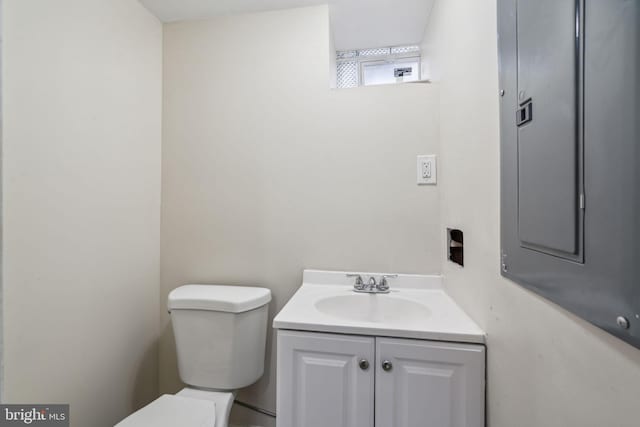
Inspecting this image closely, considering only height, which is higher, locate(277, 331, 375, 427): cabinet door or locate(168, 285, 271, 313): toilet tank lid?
locate(168, 285, 271, 313): toilet tank lid

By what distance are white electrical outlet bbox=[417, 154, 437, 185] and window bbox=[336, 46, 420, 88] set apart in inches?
23.8

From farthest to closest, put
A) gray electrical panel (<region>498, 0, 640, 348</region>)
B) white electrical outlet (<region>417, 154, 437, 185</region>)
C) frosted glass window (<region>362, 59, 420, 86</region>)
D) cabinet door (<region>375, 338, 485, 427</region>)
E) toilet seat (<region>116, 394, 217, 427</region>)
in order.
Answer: frosted glass window (<region>362, 59, 420, 86</region>) < white electrical outlet (<region>417, 154, 437, 185</region>) < toilet seat (<region>116, 394, 217, 427</region>) < cabinet door (<region>375, 338, 485, 427</region>) < gray electrical panel (<region>498, 0, 640, 348</region>)

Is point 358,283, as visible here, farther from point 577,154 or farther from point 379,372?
point 577,154

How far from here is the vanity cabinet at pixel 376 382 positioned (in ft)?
2.67

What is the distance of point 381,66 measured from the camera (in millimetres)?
1640

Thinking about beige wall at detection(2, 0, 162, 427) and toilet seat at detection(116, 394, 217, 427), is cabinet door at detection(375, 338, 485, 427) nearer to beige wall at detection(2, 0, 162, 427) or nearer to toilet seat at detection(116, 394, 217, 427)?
toilet seat at detection(116, 394, 217, 427)

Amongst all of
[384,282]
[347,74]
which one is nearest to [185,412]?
[384,282]

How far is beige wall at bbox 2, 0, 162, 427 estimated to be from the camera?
873 millimetres

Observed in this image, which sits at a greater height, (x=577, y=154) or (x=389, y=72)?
(x=389, y=72)

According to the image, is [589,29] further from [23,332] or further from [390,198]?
[23,332]

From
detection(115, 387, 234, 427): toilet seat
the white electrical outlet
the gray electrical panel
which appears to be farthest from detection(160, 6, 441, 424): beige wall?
the gray electrical panel

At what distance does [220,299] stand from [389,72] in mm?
1553

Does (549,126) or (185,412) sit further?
(185,412)

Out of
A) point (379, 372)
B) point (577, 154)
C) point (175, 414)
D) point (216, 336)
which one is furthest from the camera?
point (216, 336)
